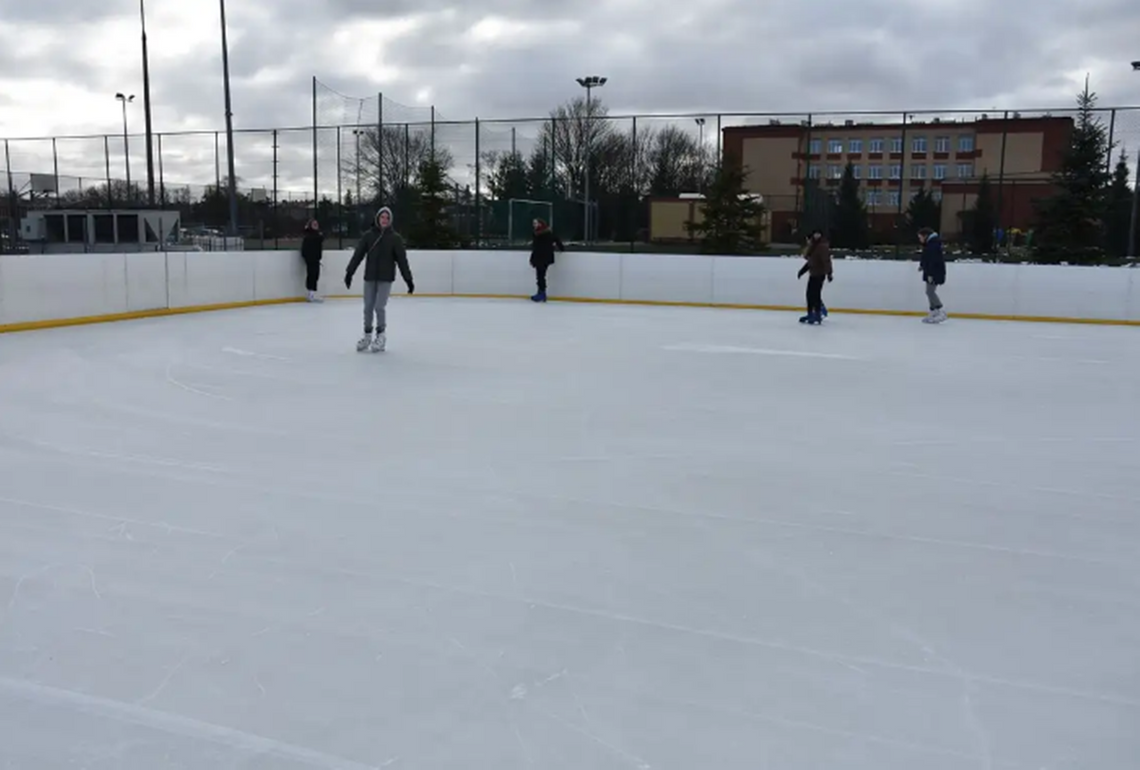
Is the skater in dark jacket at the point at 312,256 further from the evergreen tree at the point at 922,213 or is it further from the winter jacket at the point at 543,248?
the evergreen tree at the point at 922,213

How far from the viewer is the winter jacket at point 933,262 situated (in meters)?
14.1

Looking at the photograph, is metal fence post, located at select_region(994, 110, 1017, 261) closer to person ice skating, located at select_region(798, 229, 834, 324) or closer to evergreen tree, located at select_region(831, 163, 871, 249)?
evergreen tree, located at select_region(831, 163, 871, 249)

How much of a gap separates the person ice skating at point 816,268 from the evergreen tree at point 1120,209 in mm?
7674

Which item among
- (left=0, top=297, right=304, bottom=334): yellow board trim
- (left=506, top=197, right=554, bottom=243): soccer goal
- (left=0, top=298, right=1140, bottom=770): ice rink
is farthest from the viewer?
(left=506, top=197, right=554, bottom=243): soccer goal

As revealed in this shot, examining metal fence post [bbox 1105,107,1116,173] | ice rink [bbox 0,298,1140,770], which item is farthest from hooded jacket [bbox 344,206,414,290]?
metal fence post [bbox 1105,107,1116,173]

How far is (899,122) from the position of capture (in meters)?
18.5

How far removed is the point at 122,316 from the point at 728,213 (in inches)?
496

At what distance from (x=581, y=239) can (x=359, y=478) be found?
16.0 meters

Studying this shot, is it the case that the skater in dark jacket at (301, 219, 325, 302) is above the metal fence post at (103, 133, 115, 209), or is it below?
below

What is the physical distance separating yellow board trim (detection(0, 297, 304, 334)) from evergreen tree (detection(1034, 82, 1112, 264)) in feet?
50.7

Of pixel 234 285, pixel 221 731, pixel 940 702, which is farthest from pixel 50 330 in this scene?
pixel 940 702

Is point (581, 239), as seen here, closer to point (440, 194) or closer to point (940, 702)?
point (440, 194)

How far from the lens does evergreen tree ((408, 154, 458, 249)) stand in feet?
76.1

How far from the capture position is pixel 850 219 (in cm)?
1970
